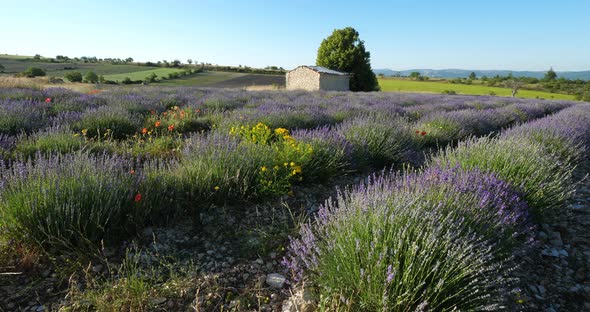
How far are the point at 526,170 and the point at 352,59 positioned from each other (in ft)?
116

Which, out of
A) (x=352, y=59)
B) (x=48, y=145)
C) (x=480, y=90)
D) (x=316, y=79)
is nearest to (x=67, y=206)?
(x=48, y=145)

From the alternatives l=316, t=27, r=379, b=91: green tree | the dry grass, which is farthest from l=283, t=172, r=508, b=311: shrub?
l=316, t=27, r=379, b=91: green tree

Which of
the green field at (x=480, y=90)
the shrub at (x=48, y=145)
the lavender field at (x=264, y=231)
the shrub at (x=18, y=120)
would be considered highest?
the green field at (x=480, y=90)

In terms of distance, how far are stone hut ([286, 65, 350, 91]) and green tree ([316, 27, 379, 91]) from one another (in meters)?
3.15

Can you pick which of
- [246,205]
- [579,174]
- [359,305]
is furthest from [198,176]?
[579,174]

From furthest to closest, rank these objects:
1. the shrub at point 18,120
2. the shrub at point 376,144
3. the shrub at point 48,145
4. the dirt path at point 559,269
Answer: the shrub at point 18,120, the shrub at point 376,144, the shrub at point 48,145, the dirt path at point 559,269

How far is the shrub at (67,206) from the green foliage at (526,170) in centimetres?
308

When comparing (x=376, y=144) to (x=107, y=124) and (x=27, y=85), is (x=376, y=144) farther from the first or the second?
(x=27, y=85)

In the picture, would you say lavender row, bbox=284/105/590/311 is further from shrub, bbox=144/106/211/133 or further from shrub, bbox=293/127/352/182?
shrub, bbox=144/106/211/133

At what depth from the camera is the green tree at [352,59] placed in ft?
121

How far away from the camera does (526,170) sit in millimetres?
3150

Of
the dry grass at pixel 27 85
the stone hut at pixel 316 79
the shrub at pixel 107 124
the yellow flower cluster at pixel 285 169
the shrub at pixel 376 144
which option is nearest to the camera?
the yellow flower cluster at pixel 285 169

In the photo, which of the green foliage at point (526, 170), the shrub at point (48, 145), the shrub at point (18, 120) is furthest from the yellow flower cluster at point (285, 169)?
the shrub at point (18, 120)

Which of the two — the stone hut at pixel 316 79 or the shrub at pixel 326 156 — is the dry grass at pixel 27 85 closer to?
the shrub at pixel 326 156
